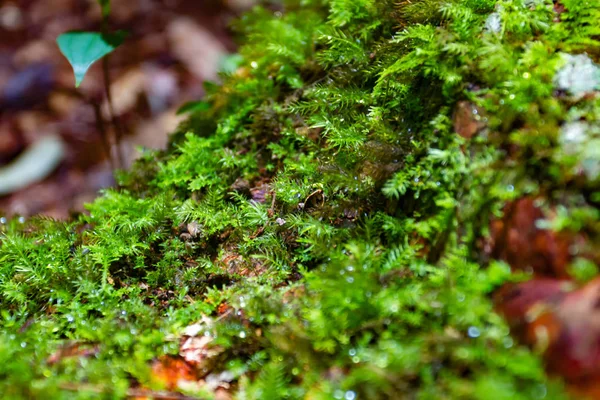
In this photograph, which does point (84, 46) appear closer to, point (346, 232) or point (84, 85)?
point (346, 232)

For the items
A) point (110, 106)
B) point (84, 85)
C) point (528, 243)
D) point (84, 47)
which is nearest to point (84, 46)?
point (84, 47)

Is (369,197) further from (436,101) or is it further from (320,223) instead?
(436,101)

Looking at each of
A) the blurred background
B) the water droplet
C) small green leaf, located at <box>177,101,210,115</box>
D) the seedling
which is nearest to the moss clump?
the water droplet

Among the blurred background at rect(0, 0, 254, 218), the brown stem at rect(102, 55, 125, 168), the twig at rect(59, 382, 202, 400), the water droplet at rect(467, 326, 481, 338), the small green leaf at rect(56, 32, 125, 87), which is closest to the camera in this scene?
the water droplet at rect(467, 326, 481, 338)

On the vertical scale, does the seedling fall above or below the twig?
above

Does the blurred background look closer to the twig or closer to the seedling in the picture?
the seedling

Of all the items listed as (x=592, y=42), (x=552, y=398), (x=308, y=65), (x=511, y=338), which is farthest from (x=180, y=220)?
(x=592, y=42)
